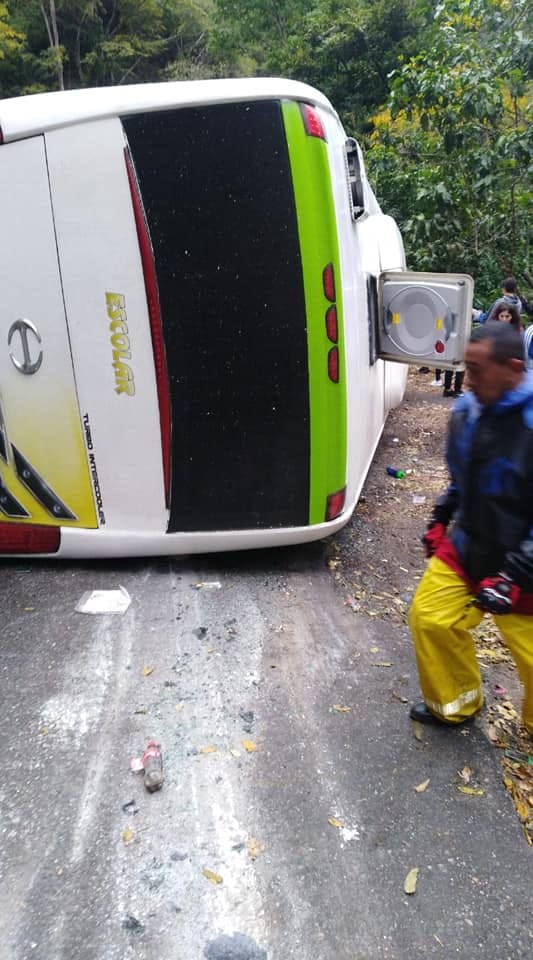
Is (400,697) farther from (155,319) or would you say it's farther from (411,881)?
(155,319)

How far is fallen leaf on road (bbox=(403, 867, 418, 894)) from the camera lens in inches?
78.2

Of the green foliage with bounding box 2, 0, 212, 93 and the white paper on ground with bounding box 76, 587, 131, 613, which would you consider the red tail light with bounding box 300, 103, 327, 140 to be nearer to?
the white paper on ground with bounding box 76, 587, 131, 613

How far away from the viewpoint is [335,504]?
3.64 meters

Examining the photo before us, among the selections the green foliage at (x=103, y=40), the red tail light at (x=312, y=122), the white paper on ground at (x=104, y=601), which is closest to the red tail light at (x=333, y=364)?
the red tail light at (x=312, y=122)

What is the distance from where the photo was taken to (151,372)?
3.41 meters

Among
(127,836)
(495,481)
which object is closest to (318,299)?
(495,481)

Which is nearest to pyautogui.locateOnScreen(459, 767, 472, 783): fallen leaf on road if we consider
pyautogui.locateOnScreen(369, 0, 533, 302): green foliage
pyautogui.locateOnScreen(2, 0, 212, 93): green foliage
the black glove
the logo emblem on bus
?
the black glove

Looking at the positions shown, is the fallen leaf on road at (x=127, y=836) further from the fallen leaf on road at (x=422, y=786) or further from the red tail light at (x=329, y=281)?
the red tail light at (x=329, y=281)

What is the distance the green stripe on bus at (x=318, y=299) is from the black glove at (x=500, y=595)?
4.59 feet

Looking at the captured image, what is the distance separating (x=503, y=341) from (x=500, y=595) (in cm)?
83

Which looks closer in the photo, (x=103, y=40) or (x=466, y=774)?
(x=466, y=774)

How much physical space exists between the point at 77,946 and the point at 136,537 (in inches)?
84.1

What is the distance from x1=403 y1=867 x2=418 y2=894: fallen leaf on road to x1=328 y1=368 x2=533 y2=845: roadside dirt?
1.37 ft

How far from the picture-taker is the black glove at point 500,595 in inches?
87.3
